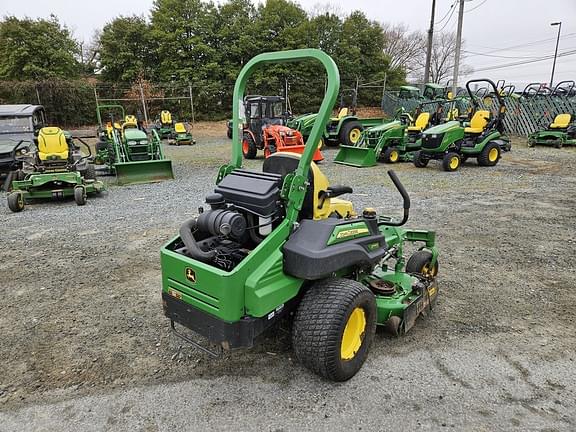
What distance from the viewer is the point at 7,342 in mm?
3211

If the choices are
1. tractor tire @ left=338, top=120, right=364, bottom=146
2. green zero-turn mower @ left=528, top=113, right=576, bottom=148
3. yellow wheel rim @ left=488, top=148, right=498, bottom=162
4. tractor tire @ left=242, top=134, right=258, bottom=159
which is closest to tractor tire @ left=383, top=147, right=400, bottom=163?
yellow wheel rim @ left=488, top=148, right=498, bottom=162

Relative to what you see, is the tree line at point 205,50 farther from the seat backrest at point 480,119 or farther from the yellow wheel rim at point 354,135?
the seat backrest at point 480,119

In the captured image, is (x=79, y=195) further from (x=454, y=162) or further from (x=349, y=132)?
(x=349, y=132)

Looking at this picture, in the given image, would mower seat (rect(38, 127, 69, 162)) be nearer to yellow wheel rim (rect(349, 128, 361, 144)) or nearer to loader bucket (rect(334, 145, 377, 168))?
loader bucket (rect(334, 145, 377, 168))

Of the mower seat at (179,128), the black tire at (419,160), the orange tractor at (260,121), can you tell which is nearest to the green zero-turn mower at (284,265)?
the black tire at (419,160)

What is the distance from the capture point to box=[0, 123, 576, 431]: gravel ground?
7.97ft

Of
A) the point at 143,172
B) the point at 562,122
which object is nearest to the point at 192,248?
the point at 143,172

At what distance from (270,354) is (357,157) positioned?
8.59 meters

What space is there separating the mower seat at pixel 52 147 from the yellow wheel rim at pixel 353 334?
283 inches

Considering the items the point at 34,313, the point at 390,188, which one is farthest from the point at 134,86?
the point at 34,313

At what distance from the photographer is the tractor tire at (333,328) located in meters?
2.48

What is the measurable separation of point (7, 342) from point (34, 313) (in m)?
0.44

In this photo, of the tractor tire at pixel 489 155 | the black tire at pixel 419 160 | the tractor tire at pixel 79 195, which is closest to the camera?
the tractor tire at pixel 79 195

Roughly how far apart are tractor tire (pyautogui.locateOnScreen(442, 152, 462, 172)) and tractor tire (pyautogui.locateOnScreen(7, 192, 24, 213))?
8.60 meters
